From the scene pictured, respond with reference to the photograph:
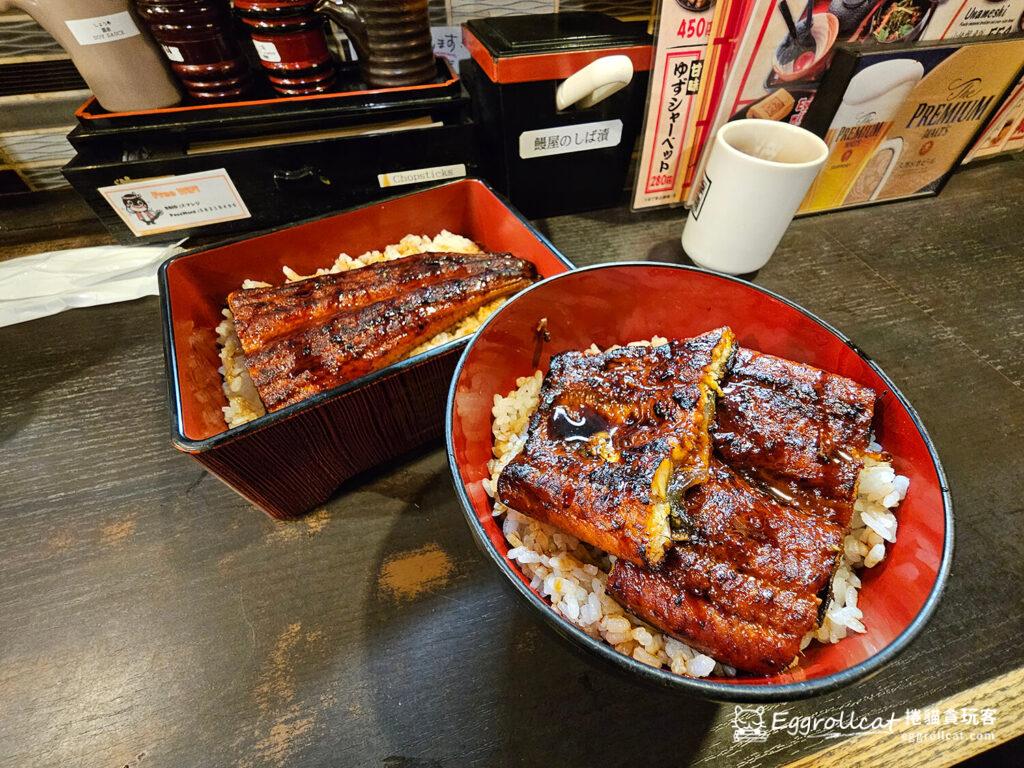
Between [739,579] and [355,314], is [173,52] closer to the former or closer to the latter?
[355,314]

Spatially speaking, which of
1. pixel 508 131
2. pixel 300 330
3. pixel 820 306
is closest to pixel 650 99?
pixel 508 131

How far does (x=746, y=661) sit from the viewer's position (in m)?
0.68

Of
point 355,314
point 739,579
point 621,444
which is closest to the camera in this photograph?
point 739,579

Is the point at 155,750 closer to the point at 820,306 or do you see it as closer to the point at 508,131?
the point at 508,131

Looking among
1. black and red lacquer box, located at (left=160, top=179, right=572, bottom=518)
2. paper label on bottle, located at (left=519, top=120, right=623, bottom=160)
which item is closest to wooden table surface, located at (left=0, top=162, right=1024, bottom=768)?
black and red lacquer box, located at (left=160, top=179, right=572, bottom=518)

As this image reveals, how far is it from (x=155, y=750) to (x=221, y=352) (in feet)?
3.08

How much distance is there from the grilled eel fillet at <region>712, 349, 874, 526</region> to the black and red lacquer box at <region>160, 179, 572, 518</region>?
581 mm

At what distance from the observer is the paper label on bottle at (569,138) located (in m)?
1.65

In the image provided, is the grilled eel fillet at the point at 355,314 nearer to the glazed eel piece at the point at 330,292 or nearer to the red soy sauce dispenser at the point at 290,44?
the glazed eel piece at the point at 330,292

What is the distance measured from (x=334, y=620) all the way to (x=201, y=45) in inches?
67.0

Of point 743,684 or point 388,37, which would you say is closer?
point 743,684

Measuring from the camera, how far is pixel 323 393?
963 mm

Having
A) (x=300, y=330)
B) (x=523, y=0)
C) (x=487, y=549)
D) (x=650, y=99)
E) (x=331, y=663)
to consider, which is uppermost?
(x=523, y=0)

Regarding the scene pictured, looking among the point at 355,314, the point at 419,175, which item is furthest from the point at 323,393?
the point at 419,175
